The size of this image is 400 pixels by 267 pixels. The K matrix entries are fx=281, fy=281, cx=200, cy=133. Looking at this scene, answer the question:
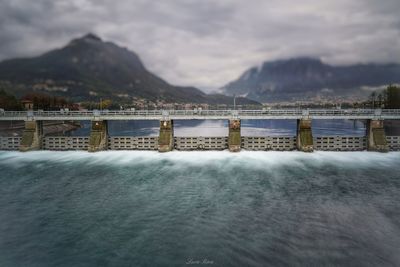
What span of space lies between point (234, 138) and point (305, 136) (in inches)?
521

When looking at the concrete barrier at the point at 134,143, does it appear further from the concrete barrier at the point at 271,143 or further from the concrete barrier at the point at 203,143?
the concrete barrier at the point at 271,143

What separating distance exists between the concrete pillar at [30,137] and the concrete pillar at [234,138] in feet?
130

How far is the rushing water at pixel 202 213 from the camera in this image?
61.9 feet

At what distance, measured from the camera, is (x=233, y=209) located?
88.2 feet

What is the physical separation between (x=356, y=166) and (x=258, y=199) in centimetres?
2238

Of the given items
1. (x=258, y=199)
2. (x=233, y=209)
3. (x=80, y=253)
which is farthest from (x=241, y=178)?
(x=80, y=253)

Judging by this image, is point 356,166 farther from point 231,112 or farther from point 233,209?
point 233,209

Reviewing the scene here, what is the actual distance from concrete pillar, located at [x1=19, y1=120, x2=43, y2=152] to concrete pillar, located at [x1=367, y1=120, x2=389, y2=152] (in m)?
66.1

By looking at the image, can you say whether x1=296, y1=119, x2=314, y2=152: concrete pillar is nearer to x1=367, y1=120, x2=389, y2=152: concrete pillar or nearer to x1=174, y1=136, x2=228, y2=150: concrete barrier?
x1=367, y1=120, x2=389, y2=152: concrete pillar

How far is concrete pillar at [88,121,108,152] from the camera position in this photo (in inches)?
2143

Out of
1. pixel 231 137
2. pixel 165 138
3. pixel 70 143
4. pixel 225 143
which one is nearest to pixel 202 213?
pixel 231 137

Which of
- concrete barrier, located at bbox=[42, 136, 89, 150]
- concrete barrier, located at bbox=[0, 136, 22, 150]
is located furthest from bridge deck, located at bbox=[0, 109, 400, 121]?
concrete barrier, located at bbox=[0, 136, 22, 150]

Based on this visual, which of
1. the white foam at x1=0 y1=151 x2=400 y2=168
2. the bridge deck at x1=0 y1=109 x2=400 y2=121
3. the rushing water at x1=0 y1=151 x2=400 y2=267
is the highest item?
the bridge deck at x1=0 y1=109 x2=400 y2=121

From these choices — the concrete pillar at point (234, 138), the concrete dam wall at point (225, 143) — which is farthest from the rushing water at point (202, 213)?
the concrete dam wall at point (225, 143)
